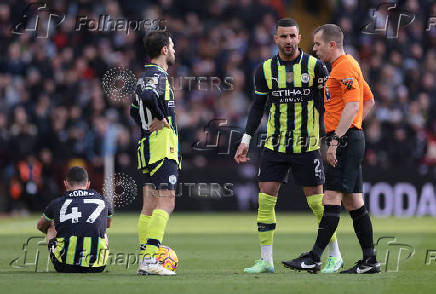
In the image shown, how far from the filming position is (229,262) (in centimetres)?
1018

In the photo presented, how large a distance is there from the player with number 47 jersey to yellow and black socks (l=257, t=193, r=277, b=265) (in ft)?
4.77

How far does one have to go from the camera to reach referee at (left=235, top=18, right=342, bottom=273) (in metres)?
9.12

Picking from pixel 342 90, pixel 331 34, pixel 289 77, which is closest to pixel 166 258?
pixel 289 77

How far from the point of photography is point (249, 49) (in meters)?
22.6

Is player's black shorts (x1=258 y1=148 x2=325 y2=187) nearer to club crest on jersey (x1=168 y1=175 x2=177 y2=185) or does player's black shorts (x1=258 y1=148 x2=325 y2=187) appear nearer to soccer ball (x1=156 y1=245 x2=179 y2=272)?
club crest on jersey (x1=168 y1=175 x2=177 y2=185)

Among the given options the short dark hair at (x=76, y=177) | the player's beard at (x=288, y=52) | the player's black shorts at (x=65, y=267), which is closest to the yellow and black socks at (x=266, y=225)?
the player's beard at (x=288, y=52)

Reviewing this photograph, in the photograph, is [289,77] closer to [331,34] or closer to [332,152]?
[331,34]

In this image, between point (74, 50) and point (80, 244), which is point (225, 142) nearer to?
point (74, 50)

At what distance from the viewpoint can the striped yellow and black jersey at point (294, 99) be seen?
30.0 ft

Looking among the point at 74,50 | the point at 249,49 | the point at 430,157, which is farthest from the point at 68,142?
the point at 430,157

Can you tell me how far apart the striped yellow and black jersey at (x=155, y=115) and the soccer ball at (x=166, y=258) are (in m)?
0.76

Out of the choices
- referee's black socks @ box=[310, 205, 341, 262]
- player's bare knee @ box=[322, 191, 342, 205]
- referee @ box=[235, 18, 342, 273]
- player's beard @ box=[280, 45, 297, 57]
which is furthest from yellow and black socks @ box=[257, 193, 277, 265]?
player's beard @ box=[280, 45, 297, 57]

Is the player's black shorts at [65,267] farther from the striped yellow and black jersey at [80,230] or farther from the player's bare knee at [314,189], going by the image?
the player's bare knee at [314,189]

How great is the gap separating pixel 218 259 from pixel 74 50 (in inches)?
522
